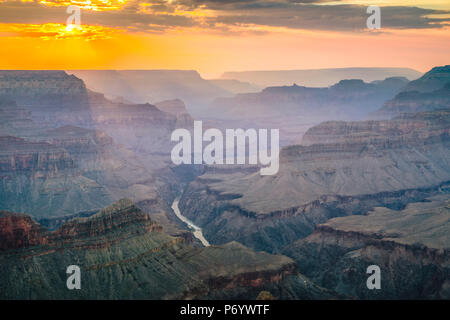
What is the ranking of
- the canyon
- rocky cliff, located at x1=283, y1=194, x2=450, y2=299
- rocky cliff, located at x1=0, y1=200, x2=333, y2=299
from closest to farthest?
rocky cliff, located at x1=0, y1=200, x2=333, y2=299 → the canyon → rocky cliff, located at x1=283, y1=194, x2=450, y2=299

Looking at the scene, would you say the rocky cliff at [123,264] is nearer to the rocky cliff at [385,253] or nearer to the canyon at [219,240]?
the canyon at [219,240]

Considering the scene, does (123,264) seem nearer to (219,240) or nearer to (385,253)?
(385,253)

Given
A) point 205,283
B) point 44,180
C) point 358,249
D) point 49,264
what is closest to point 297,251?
point 358,249

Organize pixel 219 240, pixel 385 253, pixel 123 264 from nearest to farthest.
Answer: pixel 123 264
pixel 385 253
pixel 219 240

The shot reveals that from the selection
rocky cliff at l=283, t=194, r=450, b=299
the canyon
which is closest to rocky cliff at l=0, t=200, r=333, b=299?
the canyon

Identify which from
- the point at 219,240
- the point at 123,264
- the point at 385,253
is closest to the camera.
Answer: the point at 123,264

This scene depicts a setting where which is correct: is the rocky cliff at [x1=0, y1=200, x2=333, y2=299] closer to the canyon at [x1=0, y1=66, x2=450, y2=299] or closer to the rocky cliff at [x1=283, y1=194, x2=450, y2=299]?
the canyon at [x1=0, y1=66, x2=450, y2=299]

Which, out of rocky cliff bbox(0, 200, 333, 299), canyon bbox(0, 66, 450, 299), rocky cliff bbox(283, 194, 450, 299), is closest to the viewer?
rocky cliff bbox(0, 200, 333, 299)

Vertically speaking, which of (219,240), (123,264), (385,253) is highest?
(123,264)

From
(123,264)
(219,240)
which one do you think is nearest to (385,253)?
(123,264)

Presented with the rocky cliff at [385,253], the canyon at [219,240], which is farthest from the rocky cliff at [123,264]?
the rocky cliff at [385,253]

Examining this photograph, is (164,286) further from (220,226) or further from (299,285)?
(220,226)
